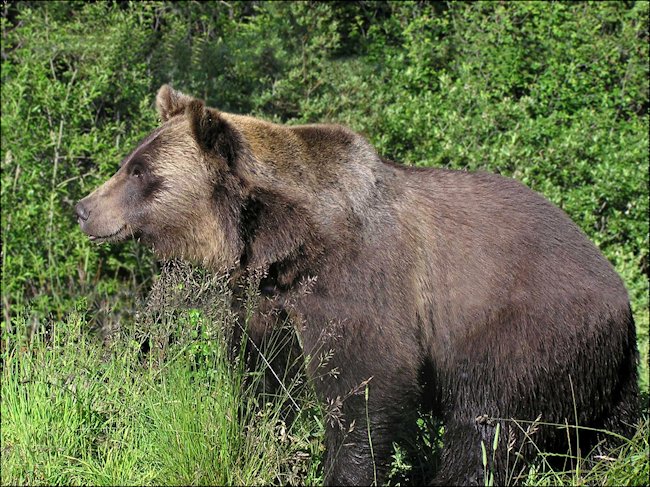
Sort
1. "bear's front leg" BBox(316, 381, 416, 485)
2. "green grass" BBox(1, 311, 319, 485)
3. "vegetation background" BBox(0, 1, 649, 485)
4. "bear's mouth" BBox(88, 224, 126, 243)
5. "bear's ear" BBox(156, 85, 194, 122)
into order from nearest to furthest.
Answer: "green grass" BBox(1, 311, 319, 485)
"bear's front leg" BBox(316, 381, 416, 485)
"bear's mouth" BBox(88, 224, 126, 243)
"bear's ear" BBox(156, 85, 194, 122)
"vegetation background" BBox(0, 1, 649, 485)

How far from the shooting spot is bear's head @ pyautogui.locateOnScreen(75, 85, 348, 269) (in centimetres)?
472

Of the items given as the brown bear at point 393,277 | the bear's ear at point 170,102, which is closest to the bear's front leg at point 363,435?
the brown bear at point 393,277

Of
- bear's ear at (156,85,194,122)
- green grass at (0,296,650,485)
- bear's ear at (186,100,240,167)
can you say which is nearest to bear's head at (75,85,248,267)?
bear's ear at (186,100,240,167)

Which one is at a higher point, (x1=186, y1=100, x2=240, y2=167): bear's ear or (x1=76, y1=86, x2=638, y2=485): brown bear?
(x1=186, y1=100, x2=240, y2=167): bear's ear

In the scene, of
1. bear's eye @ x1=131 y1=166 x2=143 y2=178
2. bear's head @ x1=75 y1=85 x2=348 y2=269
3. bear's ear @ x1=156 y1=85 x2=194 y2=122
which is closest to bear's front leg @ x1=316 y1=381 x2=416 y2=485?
bear's head @ x1=75 y1=85 x2=348 y2=269

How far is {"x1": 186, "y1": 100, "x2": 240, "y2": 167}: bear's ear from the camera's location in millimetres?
4762

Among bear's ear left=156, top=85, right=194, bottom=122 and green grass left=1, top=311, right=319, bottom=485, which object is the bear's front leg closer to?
green grass left=1, top=311, right=319, bottom=485

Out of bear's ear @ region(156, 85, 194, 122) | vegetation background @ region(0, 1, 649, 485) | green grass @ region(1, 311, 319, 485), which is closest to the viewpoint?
green grass @ region(1, 311, 319, 485)

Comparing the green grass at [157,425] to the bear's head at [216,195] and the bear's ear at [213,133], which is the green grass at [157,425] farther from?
the bear's ear at [213,133]

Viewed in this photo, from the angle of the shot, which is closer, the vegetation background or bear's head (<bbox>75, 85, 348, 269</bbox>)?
bear's head (<bbox>75, 85, 348, 269</bbox>)

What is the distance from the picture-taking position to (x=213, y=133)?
15.7 ft

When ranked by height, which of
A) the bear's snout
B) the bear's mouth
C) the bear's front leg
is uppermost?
the bear's snout

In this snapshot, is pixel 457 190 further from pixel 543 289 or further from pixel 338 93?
pixel 338 93

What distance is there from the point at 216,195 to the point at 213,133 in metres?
0.31
